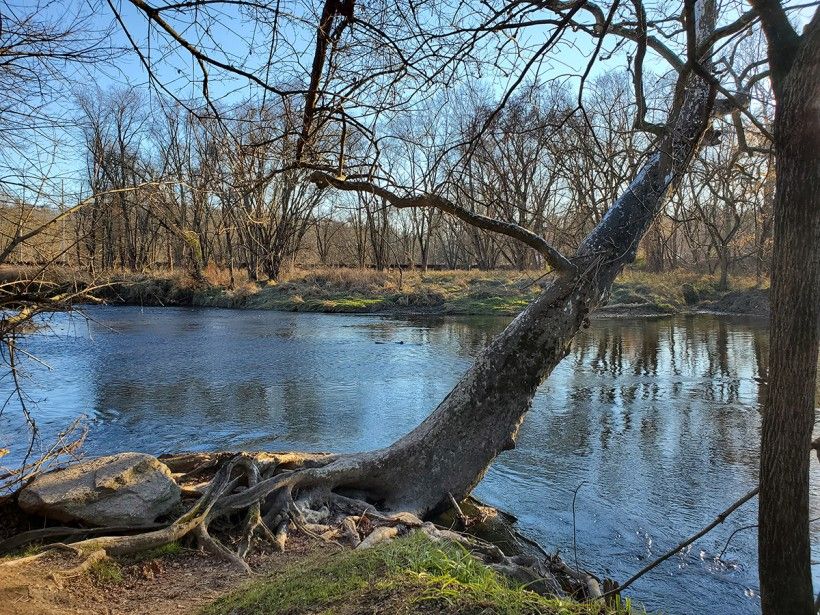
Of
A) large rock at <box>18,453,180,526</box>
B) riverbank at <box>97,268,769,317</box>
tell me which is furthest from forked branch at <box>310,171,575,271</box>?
riverbank at <box>97,268,769,317</box>

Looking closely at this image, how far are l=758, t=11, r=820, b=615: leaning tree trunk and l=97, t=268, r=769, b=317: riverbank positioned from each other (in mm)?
24835

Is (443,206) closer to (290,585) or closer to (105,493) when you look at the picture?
(290,585)

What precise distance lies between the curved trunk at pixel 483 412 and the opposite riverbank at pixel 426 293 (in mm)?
20885

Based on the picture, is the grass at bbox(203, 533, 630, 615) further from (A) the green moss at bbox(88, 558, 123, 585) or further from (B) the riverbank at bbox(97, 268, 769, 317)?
(B) the riverbank at bbox(97, 268, 769, 317)

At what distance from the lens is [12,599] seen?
371 cm

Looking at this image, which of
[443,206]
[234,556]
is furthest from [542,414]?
[234,556]

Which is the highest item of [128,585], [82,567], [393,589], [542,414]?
[393,589]

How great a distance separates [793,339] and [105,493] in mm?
5016

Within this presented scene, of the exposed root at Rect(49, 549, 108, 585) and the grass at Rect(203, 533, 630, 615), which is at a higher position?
the grass at Rect(203, 533, 630, 615)

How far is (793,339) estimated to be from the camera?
3.04 metres

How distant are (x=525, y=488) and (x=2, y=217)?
6360 mm

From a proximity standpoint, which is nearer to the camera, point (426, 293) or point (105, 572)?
point (105, 572)

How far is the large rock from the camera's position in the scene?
494 cm

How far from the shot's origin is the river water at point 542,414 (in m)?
6.50
